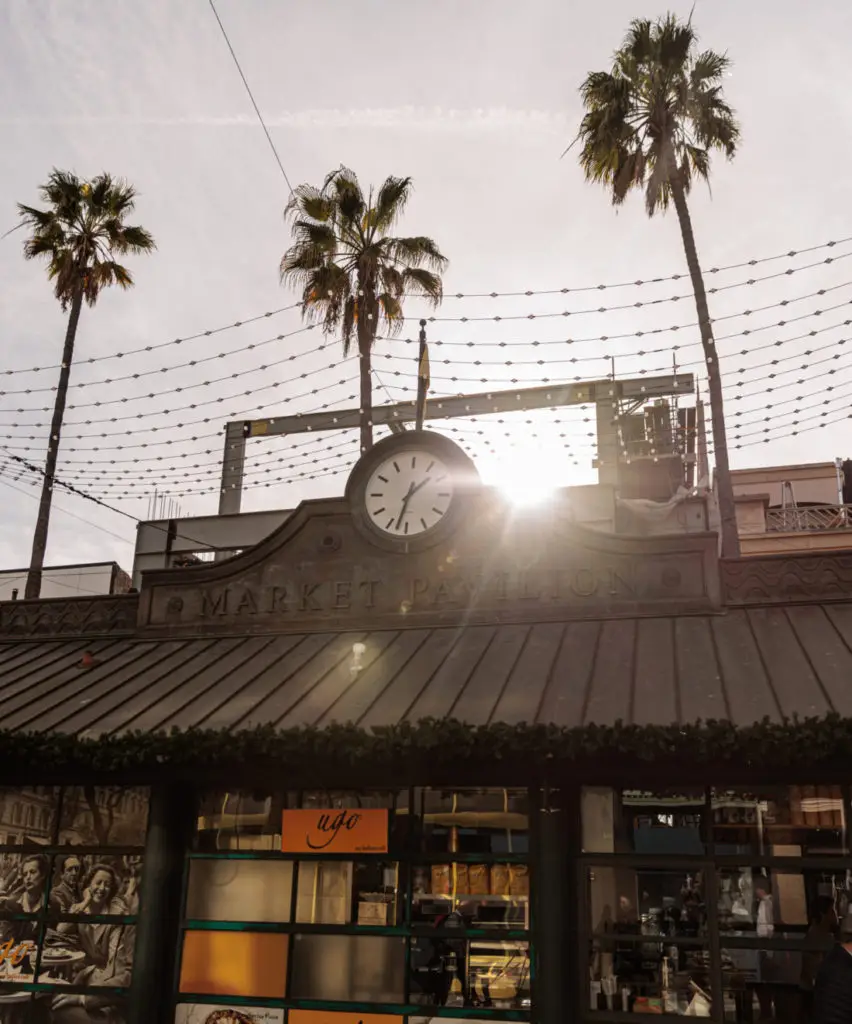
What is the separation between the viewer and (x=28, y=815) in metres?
11.4

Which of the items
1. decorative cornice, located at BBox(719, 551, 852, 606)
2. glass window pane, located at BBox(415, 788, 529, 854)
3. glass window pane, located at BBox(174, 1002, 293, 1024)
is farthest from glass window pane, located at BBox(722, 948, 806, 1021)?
glass window pane, located at BBox(174, 1002, 293, 1024)

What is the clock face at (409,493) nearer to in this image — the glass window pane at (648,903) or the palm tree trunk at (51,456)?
the glass window pane at (648,903)

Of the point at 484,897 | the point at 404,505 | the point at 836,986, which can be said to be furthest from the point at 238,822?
the point at 836,986

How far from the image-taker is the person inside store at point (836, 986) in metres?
7.73

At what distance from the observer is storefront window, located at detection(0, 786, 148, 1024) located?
1070cm

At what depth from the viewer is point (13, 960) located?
435 inches

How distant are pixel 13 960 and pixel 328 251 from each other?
15757 mm

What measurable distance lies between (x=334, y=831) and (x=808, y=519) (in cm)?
2408

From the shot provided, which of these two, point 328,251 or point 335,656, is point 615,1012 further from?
point 328,251

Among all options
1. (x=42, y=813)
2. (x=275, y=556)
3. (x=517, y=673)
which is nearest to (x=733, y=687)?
(x=517, y=673)

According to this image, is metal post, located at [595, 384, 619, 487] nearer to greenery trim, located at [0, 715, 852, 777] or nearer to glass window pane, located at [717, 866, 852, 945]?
glass window pane, located at [717, 866, 852, 945]

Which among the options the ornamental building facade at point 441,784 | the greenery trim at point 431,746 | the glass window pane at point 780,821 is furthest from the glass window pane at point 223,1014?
the glass window pane at point 780,821

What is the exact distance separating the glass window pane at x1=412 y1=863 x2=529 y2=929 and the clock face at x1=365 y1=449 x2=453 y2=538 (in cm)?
404

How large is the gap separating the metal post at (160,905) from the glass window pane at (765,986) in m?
5.57
